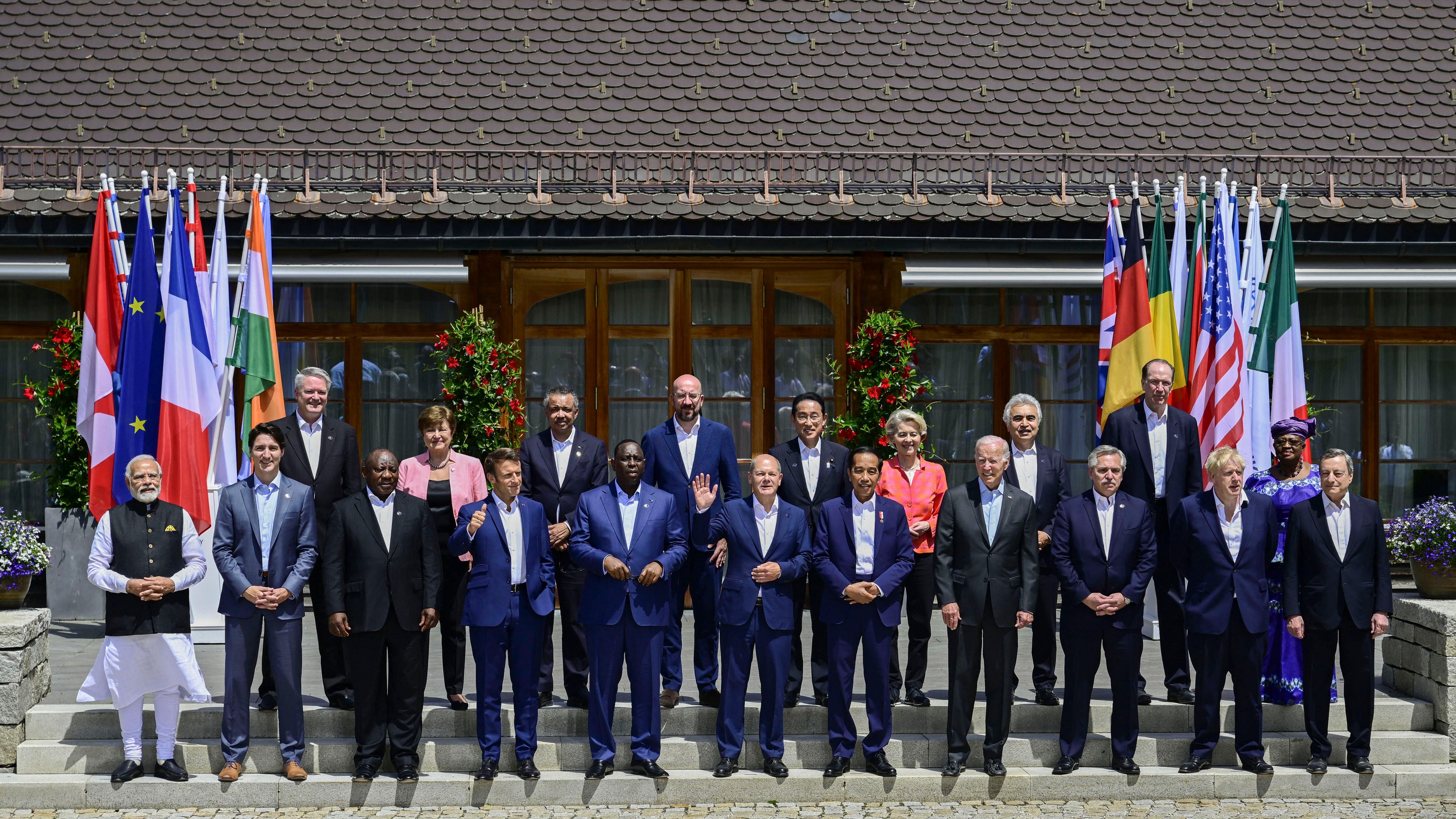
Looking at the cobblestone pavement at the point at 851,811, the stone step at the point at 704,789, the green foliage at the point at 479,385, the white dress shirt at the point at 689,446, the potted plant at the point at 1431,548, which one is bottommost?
the cobblestone pavement at the point at 851,811

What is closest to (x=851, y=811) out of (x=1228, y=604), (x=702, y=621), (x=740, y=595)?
(x=740, y=595)

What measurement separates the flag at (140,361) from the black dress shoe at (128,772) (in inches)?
93.7

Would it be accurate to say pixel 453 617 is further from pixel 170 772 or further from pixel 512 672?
pixel 170 772

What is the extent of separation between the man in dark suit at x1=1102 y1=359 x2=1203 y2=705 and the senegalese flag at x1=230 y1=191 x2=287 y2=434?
555 cm

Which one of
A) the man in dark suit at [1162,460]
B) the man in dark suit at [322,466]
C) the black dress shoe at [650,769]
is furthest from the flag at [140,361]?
the man in dark suit at [1162,460]

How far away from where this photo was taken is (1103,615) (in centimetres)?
805

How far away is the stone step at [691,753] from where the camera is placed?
26.6 ft

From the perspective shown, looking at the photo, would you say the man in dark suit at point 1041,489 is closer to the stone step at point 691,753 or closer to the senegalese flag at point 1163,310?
the stone step at point 691,753

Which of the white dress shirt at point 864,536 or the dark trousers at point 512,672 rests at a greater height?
the white dress shirt at point 864,536

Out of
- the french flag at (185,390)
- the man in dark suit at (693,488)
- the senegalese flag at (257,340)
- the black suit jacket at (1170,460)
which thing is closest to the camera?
the man in dark suit at (693,488)

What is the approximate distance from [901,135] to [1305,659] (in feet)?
21.3

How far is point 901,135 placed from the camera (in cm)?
1334

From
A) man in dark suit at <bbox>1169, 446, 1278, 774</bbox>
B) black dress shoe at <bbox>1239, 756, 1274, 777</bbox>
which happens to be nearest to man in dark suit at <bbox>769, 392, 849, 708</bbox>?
man in dark suit at <bbox>1169, 446, 1278, 774</bbox>

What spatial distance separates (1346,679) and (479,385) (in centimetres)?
634
